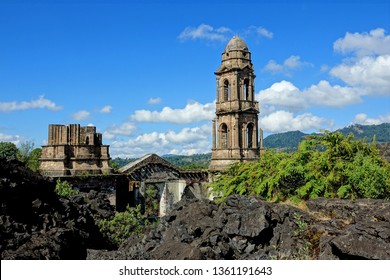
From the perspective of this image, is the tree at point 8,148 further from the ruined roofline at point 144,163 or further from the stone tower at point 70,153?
the stone tower at point 70,153

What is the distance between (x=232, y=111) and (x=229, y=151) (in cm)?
284

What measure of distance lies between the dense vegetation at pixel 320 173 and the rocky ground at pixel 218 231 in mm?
2228

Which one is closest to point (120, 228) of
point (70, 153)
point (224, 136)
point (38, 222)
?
point (38, 222)

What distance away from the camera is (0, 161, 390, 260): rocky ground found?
10.4 meters

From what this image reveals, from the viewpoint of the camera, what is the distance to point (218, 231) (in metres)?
12.7

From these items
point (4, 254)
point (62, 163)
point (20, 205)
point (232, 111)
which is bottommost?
point (4, 254)

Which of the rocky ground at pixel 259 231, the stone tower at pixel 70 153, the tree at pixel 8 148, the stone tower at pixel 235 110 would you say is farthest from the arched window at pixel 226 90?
the tree at pixel 8 148

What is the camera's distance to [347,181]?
1670 cm

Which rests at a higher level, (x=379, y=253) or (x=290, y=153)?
(x=290, y=153)

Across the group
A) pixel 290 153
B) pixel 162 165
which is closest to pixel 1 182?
pixel 290 153

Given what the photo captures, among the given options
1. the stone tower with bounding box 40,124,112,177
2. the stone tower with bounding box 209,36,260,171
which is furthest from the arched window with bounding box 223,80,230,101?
the stone tower with bounding box 40,124,112,177

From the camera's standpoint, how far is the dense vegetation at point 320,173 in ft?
52.7

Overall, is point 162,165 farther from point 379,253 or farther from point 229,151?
point 379,253
